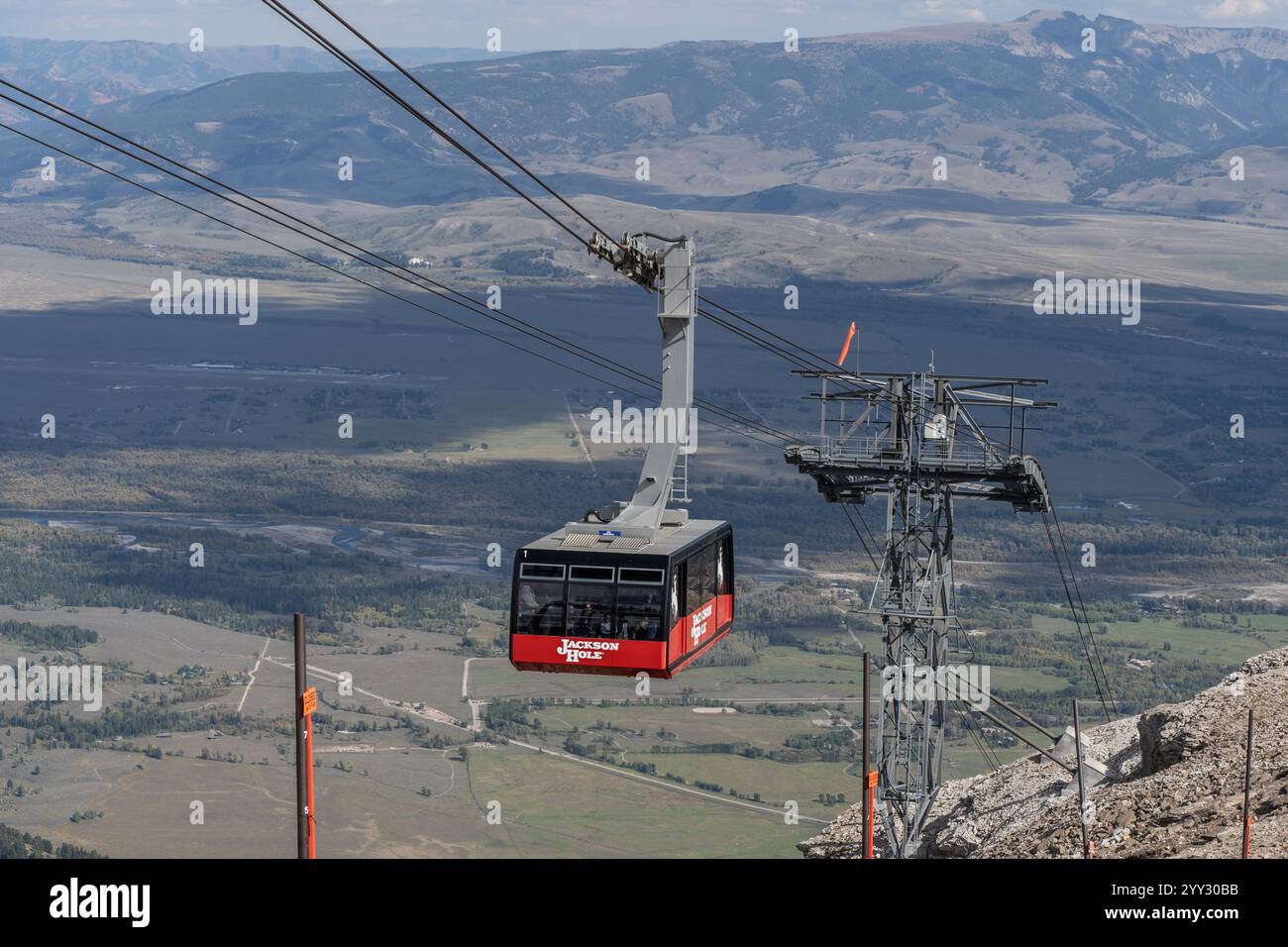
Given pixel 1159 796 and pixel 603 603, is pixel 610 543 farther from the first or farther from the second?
pixel 1159 796

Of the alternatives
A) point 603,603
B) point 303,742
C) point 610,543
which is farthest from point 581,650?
point 303,742

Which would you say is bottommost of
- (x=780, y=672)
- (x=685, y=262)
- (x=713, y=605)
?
(x=780, y=672)

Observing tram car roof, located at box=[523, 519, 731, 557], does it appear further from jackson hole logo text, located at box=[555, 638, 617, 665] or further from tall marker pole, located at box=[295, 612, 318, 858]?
tall marker pole, located at box=[295, 612, 318, 858]

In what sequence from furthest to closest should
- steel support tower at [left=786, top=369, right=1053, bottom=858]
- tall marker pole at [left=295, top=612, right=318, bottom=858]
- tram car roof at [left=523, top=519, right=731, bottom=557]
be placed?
steel support tower at [left=786, top=369, right=1053, bottom=858] → tram car roof at [left=523, top=519, right=731, bottom=557] → tall marker pole at [left=295, top=612, right=318, bottom=858]

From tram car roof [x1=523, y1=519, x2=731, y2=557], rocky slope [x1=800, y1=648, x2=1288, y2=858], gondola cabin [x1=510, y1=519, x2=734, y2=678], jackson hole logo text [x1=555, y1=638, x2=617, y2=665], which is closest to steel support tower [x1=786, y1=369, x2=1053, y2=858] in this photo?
rocky slope [x1=800, y1=648, x2=1288, y2=858]
